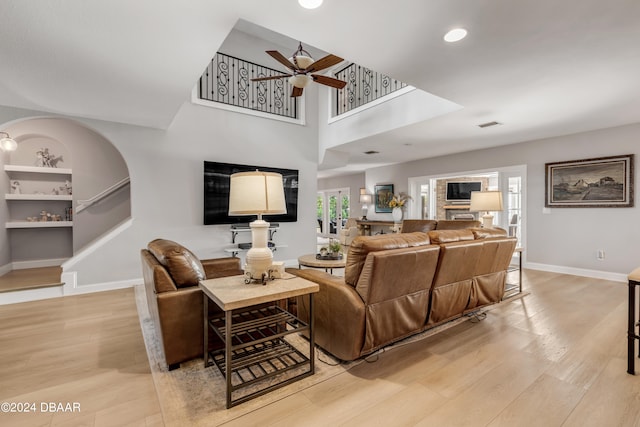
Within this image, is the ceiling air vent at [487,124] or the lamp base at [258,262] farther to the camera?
the ceiling air vent at [487,124]

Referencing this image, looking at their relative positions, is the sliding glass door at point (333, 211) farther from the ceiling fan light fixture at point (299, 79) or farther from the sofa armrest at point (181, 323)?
the sofa armrest at point (181, 323)

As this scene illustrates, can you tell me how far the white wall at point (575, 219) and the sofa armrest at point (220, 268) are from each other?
17.9 ft

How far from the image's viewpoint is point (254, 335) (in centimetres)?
234

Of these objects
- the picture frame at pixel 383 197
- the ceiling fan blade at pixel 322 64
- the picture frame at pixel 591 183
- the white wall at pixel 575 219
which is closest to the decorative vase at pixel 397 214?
the picture frame at pixel 383 197

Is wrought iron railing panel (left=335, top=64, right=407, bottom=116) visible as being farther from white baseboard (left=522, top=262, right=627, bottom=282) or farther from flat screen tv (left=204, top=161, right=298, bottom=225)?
white baseboard (left=522, top=262, right=627, bottom=282)

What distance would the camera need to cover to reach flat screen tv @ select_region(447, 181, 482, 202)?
8.04 metres

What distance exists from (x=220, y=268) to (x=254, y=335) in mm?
1052

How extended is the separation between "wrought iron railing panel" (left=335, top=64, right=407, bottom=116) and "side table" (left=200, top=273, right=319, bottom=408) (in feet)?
12.7

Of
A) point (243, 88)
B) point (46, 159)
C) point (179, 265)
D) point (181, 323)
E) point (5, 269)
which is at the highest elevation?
point (243, 88)

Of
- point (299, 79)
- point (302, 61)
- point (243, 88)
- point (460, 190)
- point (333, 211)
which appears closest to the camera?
point (302, 61)

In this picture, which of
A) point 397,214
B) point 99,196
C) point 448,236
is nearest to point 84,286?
point 99,196

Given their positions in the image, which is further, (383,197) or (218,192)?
(383,197)

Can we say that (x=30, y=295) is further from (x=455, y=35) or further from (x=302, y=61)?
(x=455, y=35)

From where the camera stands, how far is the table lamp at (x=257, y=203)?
6.38ft
